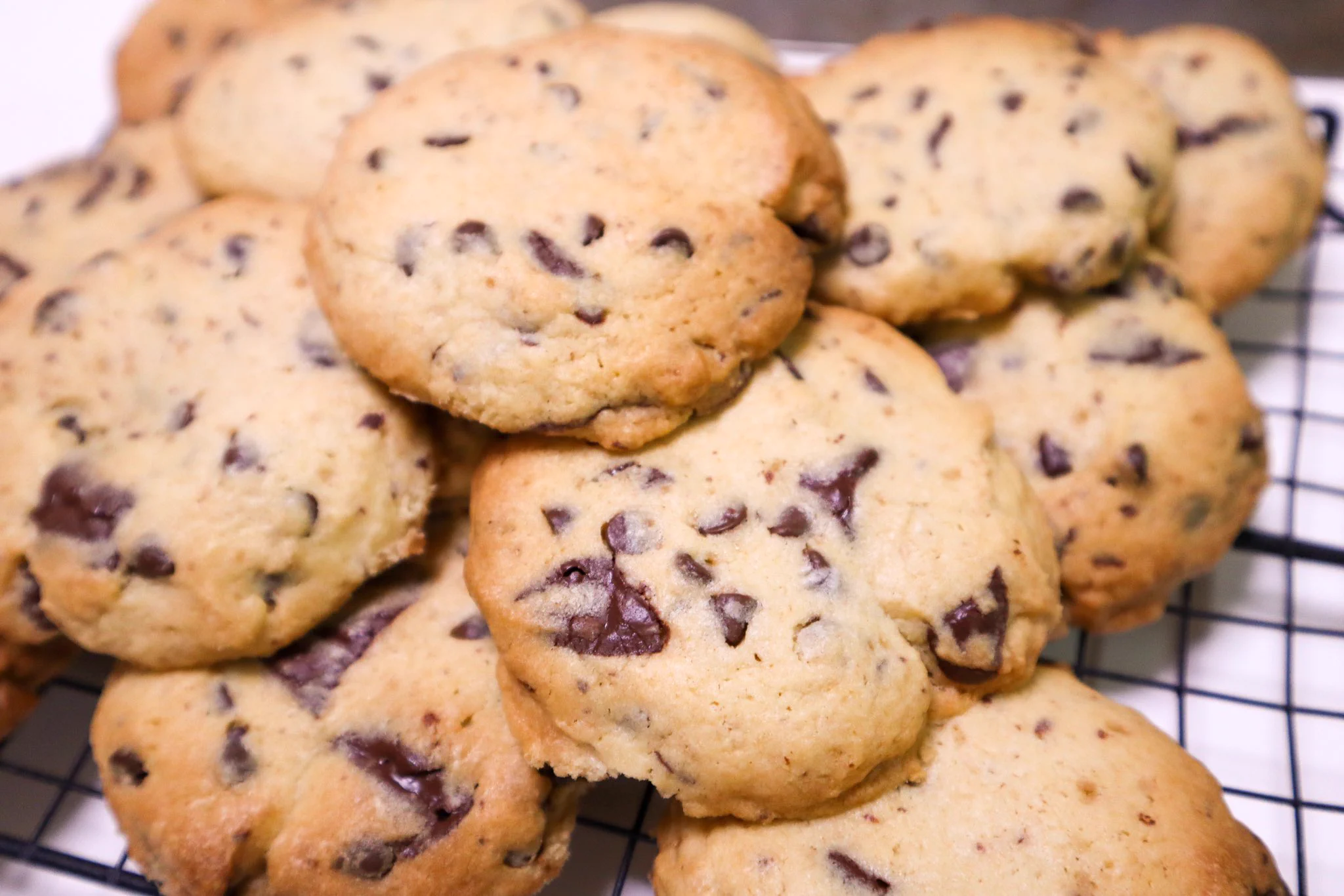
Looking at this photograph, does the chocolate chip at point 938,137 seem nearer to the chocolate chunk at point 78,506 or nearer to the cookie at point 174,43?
the chocolate chunk at point 78,506

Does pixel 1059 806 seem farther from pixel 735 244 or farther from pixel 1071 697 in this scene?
pixel 735 244

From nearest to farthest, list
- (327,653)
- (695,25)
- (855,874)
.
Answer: (855,874)
(327,653)
(695,25)

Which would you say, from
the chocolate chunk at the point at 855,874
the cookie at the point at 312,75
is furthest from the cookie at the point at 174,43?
the chocolate chunk at the point at 855,874

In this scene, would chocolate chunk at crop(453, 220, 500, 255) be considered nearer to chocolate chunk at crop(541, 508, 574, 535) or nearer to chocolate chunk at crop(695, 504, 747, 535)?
chocolate chunk at crop(541, 508, 574, 535)

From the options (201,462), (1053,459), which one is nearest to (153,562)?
(201,462)

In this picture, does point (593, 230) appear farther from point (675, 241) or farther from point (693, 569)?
point (693, 569)

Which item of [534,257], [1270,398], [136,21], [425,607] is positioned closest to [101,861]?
[425,607]

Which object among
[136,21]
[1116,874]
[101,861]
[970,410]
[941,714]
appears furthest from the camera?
[136,21]
